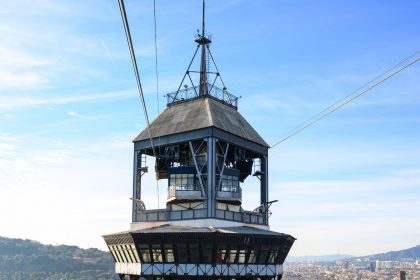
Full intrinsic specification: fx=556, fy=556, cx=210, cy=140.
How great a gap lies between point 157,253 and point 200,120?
16.4 metres

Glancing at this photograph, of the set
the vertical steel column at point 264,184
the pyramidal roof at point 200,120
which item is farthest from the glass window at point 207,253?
the vertical steel column at point 264,184

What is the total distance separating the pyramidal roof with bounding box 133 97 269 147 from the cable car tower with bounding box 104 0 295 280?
14cm

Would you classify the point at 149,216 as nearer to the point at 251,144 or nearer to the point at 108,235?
the point at 108,235

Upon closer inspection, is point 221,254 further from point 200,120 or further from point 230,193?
point 200,120

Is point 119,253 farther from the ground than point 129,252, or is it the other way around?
point 129,252

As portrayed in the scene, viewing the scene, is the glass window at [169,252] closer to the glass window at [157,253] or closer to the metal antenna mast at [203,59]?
the glass window at [157,253]

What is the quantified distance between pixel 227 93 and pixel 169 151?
483 inches

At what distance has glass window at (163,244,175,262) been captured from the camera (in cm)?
5803

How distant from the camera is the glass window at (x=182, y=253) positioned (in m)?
57.8

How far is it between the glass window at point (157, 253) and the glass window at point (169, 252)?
0.65 meters

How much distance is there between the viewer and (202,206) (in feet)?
205

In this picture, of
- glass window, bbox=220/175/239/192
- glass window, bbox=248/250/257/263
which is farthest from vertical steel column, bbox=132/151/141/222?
glass window, bbox=248/250/257/263

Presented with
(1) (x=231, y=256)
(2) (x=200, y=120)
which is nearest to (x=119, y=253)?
(1) (x=231, y=256)

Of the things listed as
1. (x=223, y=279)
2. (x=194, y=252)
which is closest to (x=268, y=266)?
(x=223, y=279)
